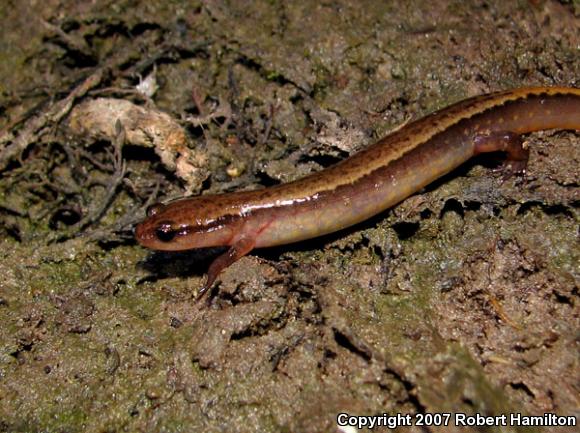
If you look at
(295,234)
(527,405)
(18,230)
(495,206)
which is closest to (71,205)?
(18,230)

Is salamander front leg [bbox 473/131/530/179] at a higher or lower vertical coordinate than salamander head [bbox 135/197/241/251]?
higher

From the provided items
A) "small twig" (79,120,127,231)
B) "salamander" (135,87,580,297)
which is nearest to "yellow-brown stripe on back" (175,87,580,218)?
"salamander" (135,87,580,297)

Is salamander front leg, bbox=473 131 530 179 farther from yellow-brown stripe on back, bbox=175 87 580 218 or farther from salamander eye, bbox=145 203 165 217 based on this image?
salamander eye, bbox=145 203 165 217

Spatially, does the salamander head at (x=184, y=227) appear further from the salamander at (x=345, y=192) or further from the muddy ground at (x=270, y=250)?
the muddy ground at (x=270, y=250)

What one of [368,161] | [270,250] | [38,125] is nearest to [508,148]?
[368,161]

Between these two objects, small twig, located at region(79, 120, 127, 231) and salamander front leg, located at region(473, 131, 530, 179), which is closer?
salamander front leg, located at region(473, 131, 530, 179)

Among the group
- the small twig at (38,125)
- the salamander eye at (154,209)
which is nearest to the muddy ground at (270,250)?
the small twig at (38,125)

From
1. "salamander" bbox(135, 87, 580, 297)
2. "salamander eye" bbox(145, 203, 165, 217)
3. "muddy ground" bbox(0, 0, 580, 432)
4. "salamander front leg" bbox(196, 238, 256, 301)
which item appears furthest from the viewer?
"salamander eye" bbox(145, 203, 165, 217)

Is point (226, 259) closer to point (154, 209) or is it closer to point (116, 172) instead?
point (154, 209)
